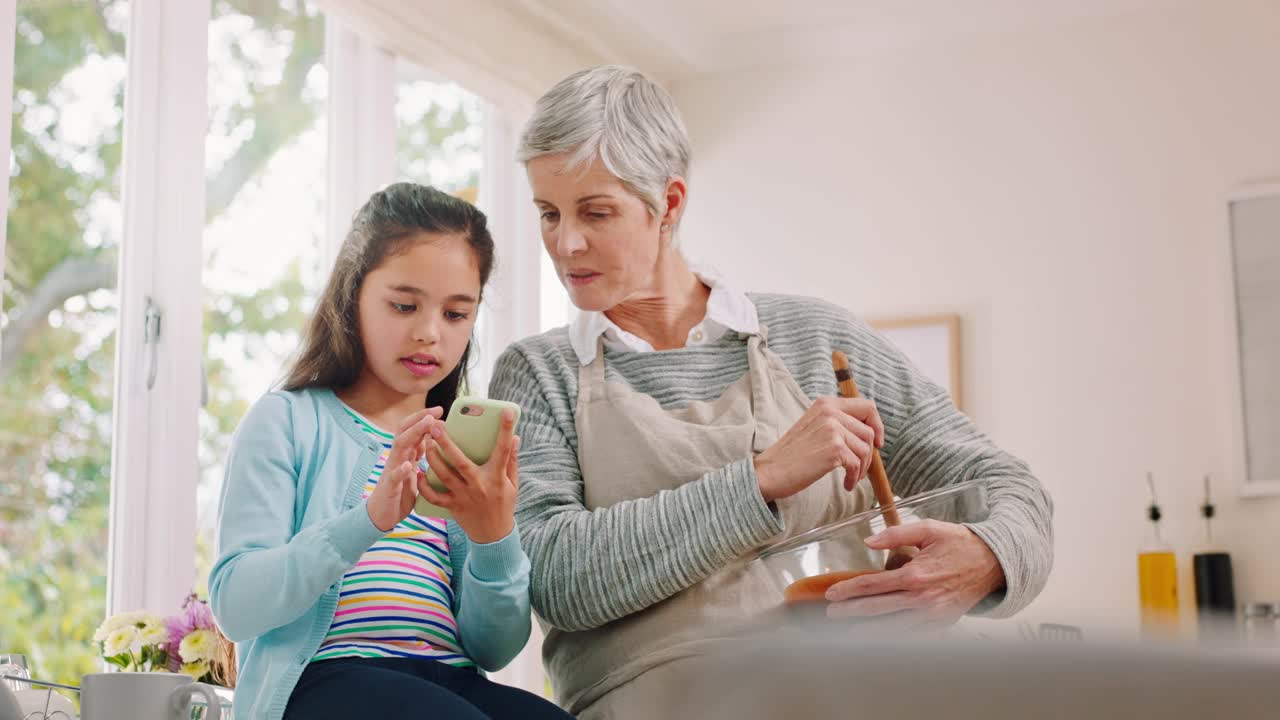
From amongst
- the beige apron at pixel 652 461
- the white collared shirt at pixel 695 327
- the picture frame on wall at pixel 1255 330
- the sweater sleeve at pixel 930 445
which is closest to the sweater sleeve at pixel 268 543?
the beige apron at pixel 652 461

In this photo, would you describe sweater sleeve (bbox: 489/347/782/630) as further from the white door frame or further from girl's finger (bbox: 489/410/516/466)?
the white door frame

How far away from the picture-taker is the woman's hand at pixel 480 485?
1076 mm

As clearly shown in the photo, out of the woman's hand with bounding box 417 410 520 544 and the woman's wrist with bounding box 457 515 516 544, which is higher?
the woman's hand with bounding box 417 410 520 544

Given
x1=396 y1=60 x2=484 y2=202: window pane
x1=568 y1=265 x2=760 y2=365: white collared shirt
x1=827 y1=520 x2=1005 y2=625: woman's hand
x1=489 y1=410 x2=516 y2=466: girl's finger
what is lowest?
x1=827 y1=520 x2=1005 y2=625: woman's hand

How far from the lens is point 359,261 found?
133 centimetres

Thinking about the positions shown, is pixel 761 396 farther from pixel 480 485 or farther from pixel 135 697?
pixel 135 697

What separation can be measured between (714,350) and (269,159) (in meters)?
1.82

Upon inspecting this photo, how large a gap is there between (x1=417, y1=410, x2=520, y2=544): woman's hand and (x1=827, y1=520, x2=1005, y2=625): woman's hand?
38 centimetres

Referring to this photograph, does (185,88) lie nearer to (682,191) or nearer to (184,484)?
(184,484)

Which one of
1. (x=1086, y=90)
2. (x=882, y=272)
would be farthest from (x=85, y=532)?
(x=1086, y=90)

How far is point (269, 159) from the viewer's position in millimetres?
2859

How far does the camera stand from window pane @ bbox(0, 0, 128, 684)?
2.20 metres

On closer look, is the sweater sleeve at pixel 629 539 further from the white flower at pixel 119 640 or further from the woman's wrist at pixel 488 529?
the white flower at pixel 119 640

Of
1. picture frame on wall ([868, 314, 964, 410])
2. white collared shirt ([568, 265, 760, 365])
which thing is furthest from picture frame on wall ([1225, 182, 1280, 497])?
white collared shirt ([568, 265, 760, 365])
